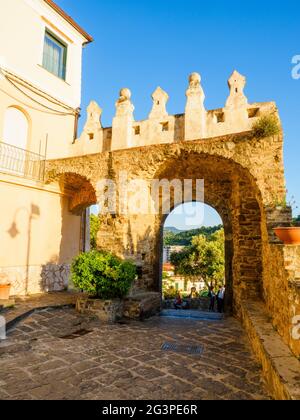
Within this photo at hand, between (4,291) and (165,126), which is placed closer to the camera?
(4,291)

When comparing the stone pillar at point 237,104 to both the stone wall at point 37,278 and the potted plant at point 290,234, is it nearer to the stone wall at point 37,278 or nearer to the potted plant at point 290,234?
the potted plant at point 290,234

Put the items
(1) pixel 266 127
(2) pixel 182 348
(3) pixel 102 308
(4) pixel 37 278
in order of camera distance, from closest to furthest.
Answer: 1. (2) pixel 182 348
2. (1) pixel 266 127
3. (3) pixel 102 308
4. (4) pixel 37 278

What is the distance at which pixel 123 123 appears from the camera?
849 centimetres

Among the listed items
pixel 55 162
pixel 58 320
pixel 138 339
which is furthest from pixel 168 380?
pixel 55 162

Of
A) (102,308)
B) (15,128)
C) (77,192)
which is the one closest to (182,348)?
(102,308)

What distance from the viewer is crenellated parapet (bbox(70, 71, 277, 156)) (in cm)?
709

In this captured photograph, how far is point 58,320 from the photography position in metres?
6.26

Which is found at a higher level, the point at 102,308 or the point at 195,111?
the point at 195,111

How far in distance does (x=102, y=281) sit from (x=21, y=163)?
486cm

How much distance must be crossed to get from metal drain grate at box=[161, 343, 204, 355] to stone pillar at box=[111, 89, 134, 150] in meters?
5.57

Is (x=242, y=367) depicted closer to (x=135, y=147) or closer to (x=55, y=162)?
(x=135, y=147)

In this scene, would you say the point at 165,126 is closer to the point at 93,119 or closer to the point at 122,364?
the point at 93,119

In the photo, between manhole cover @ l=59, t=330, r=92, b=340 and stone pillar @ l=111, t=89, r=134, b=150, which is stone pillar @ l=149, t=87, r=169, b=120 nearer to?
stone pillar @ l=111, t=89, r=134, b=150
